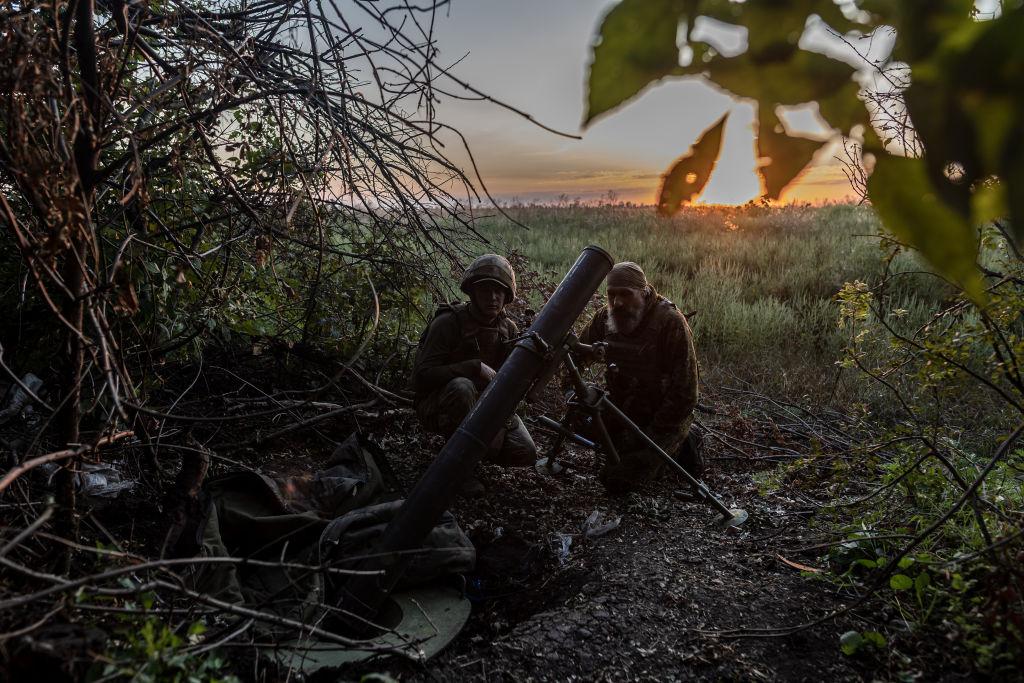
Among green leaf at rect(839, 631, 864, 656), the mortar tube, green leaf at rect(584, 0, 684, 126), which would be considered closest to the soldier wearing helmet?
the mortar tube

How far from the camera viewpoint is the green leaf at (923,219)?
41 centimetres

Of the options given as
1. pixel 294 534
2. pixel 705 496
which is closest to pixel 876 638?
pixel 705 496

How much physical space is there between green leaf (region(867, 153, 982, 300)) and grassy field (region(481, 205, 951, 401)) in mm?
3651

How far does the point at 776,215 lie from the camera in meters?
13.5

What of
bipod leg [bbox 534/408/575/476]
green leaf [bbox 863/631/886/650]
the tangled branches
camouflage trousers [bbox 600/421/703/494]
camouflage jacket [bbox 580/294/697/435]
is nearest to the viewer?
the tangled branches

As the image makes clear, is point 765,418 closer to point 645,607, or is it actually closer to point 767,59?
point 645,607

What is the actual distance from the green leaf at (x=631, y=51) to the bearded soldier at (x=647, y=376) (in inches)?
140

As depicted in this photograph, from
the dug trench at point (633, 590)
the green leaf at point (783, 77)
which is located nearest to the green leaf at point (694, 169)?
the green leaf at point (783, 77)

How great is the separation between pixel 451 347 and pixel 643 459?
155 cm

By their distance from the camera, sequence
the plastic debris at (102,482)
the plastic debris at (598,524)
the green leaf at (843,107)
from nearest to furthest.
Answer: the green leaf at (843,107)
the plastic debris at (102,482)
the plastic debris at (598,524)

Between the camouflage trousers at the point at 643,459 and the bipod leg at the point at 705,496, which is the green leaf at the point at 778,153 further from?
the camouflage trousers at the point at 643,459

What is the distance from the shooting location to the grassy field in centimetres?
638

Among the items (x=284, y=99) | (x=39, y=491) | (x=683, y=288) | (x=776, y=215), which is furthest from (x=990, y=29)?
(x=776, y=215)

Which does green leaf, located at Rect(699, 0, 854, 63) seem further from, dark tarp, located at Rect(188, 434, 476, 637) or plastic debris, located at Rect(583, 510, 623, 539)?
plastic debris, located at Rect(583, 510, 623, 539)
